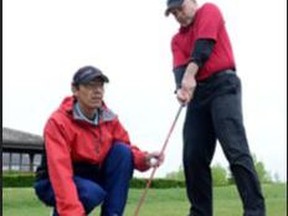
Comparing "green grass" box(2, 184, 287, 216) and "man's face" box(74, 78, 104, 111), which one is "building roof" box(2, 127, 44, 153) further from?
"man's face" box(74, 78, 104, 111)

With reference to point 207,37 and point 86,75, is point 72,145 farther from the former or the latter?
point 207,37

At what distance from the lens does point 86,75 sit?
19.0ft

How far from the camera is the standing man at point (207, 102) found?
5.98 m

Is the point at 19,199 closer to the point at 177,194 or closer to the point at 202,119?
the point at 177,194

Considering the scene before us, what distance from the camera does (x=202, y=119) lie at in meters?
6.27

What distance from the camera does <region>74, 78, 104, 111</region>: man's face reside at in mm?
5828

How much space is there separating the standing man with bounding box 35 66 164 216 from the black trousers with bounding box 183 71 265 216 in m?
Result: 0.39

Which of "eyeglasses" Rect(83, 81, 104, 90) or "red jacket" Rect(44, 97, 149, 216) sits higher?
"eyeglasses" Rect(83, 81, 104, 90)

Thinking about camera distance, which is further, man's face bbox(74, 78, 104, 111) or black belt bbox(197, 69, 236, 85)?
black belt bbox(197, 69, 236, 85)

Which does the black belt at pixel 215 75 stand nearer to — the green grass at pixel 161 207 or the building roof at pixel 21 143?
the green grass at pixel 161 207

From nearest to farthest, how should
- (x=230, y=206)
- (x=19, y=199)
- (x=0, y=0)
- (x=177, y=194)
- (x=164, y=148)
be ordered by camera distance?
1. (x=164, y=148)
2. (x=0, y=0)
3. (x=230, y=206)
4. (x=19, y=199)
5. (x=177, y=194)

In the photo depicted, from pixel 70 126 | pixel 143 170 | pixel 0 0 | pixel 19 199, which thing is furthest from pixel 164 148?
pixel 19 199

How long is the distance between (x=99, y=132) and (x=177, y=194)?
10253 mm

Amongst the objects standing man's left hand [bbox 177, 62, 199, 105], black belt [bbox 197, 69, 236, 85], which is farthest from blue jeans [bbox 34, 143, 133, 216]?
black belt [bbox 197, 69, 236, 85]
